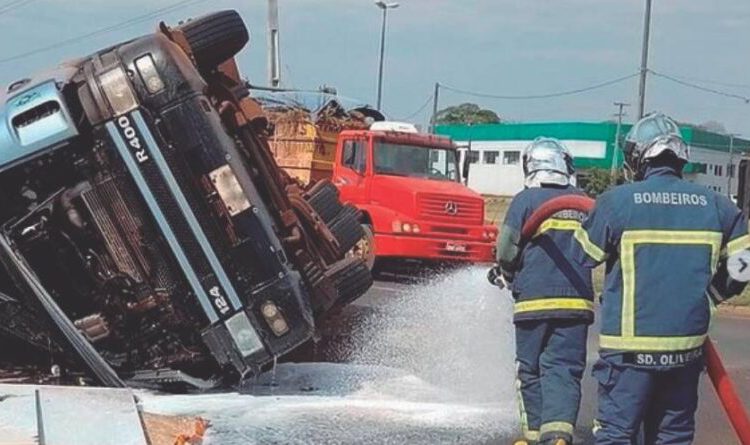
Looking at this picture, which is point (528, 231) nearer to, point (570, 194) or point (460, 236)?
point (570, 194)

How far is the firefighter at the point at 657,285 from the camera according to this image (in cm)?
397

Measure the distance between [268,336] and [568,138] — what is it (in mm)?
54111

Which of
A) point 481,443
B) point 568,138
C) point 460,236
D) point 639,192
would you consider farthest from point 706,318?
point 568,138

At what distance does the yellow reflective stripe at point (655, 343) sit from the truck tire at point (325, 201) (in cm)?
340

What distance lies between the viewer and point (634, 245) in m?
3.98

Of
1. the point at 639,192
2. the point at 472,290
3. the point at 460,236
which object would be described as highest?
the point at 639,192

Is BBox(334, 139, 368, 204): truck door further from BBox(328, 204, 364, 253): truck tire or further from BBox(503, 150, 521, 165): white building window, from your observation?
BBox(503, 150, 521, 165): white building window

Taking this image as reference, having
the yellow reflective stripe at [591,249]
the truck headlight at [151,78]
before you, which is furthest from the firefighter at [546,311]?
the truck headlight at [151,78]

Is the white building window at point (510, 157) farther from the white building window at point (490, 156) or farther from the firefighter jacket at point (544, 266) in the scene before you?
the firefighter jacket at point (544, 266)

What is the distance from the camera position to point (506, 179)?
60281 millimetres

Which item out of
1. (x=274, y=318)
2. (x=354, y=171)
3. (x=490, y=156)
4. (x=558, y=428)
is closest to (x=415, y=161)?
(x=354, y=171)

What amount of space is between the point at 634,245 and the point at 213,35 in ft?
11.3

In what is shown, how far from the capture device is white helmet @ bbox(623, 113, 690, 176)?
4.16 meters

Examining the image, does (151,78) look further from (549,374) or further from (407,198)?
(407,198)
